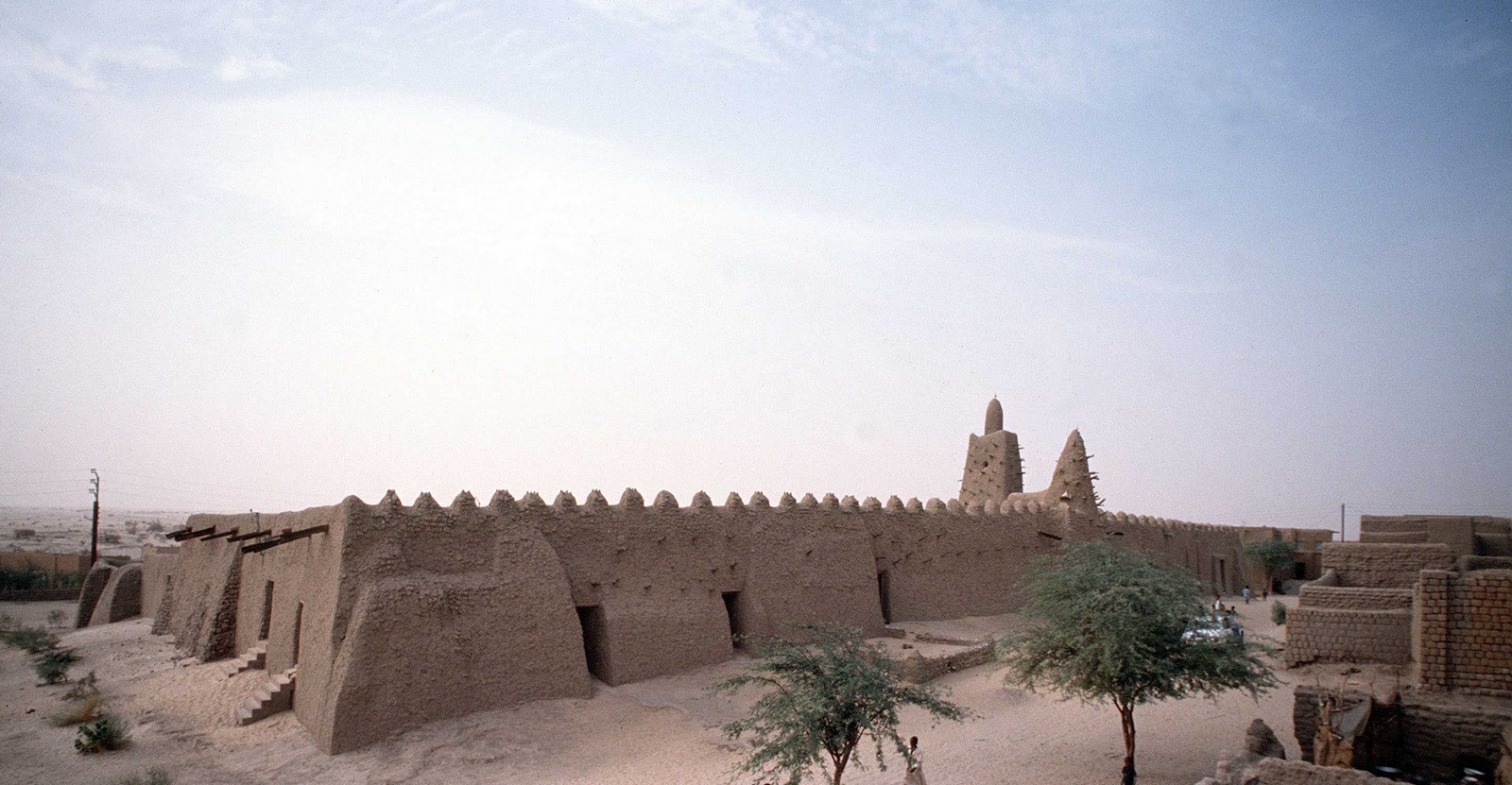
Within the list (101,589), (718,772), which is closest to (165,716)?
(718,772)

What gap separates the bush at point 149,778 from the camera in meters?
12.1

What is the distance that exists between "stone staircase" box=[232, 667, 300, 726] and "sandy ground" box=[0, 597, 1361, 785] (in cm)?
23

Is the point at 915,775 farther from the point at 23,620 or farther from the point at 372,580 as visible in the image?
the point at 23,620

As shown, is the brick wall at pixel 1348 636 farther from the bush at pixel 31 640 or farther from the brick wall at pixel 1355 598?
the bush at pixel 31 640

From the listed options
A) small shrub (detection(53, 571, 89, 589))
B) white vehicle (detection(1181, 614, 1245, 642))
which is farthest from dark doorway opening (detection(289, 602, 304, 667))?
small shrub (detection(53, 571, 89, 589))

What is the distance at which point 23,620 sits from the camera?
33.4 metres

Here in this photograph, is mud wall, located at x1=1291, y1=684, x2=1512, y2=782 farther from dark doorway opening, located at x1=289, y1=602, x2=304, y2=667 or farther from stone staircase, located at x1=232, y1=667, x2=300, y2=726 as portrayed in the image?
dark doorway opening, located at x1=289, y1=602, x2=304, y2=667

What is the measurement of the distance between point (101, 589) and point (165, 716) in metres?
20.2

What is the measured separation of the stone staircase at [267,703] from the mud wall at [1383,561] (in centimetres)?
1793

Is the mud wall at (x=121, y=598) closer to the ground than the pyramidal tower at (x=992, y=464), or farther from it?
closer to the ground

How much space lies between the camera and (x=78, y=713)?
16.4 metres

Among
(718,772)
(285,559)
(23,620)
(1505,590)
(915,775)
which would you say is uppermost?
(1505,590)

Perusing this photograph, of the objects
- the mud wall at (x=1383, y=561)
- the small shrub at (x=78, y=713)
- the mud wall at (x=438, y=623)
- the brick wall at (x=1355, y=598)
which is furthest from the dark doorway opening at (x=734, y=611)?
the small shrub at (x=78, y=713)

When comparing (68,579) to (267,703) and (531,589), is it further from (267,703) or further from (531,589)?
(531,589)
